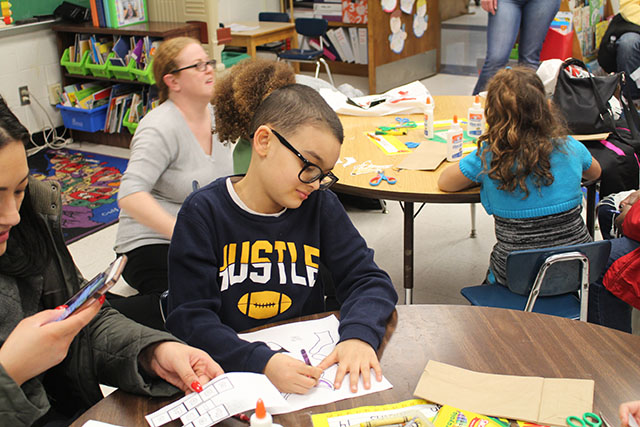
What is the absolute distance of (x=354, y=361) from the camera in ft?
4.07

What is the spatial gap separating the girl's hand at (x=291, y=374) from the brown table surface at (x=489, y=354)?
54 mm

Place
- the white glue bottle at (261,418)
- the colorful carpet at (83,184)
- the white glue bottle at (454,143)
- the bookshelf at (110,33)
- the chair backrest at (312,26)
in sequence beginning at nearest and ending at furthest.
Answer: the white glue bottle at (261,418)
the white glue bottle at (454,143)
the colorful carpet at (83,184)
the bookshelf at (110,33)
the chair backrest at (312,26)

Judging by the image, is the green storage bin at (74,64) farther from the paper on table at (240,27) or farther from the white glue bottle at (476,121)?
the white glue bottle at (476,121)

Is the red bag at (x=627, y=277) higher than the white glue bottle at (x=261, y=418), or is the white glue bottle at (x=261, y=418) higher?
the white glue bottle at (x=261, y=418)

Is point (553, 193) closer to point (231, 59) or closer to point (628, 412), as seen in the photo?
point (628, 412)

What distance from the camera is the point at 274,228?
1496 mm

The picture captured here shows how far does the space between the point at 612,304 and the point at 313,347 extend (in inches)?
53.1

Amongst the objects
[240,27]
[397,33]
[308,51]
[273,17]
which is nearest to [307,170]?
[308,51]

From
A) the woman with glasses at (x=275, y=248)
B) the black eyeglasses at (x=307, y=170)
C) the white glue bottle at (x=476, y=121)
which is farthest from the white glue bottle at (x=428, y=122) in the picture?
the black eyeglasses at (x=307, y=170)

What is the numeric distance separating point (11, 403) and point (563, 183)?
171 centimetres

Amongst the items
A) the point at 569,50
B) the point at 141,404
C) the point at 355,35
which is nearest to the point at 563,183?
the point at 141,404

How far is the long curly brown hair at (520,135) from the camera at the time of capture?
2.11 m

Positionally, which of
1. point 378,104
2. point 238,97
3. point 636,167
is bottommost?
point 636,167

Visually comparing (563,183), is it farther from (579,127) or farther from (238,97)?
(238,97)
